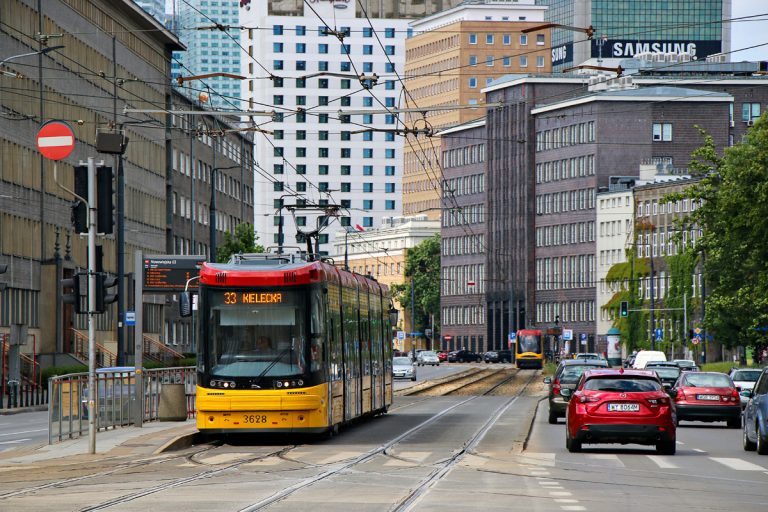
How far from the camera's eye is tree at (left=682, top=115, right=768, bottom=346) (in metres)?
63.2

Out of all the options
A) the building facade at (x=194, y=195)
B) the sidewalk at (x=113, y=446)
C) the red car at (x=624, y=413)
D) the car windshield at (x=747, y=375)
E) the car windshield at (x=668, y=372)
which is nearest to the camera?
the sidewalk at (x=113, y=446)

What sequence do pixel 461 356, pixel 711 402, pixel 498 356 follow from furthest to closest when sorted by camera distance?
pixel 461 356 < pixel 498 356 < pixel 711 402

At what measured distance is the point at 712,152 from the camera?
232ft

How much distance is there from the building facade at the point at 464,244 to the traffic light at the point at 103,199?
153 metres

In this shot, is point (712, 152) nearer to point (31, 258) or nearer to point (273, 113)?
point (31, 258)

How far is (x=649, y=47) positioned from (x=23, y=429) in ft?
504

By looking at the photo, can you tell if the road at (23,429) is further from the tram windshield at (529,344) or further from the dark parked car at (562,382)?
the tram windshield at (529,344)

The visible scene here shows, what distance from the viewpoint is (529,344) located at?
141 meters

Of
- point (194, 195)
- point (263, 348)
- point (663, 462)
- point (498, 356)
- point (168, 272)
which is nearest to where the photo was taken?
point (663, 462)

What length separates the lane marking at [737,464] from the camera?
26.0 meters

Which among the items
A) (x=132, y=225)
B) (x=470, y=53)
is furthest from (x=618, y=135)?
(x=132, y=225)

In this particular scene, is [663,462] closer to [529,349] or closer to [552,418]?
[552,418]

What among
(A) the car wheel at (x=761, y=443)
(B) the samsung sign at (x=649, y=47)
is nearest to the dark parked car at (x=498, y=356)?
(B) the samsung sign at (x=649, y=47)

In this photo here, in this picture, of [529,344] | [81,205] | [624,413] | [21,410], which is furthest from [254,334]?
[529,344]
